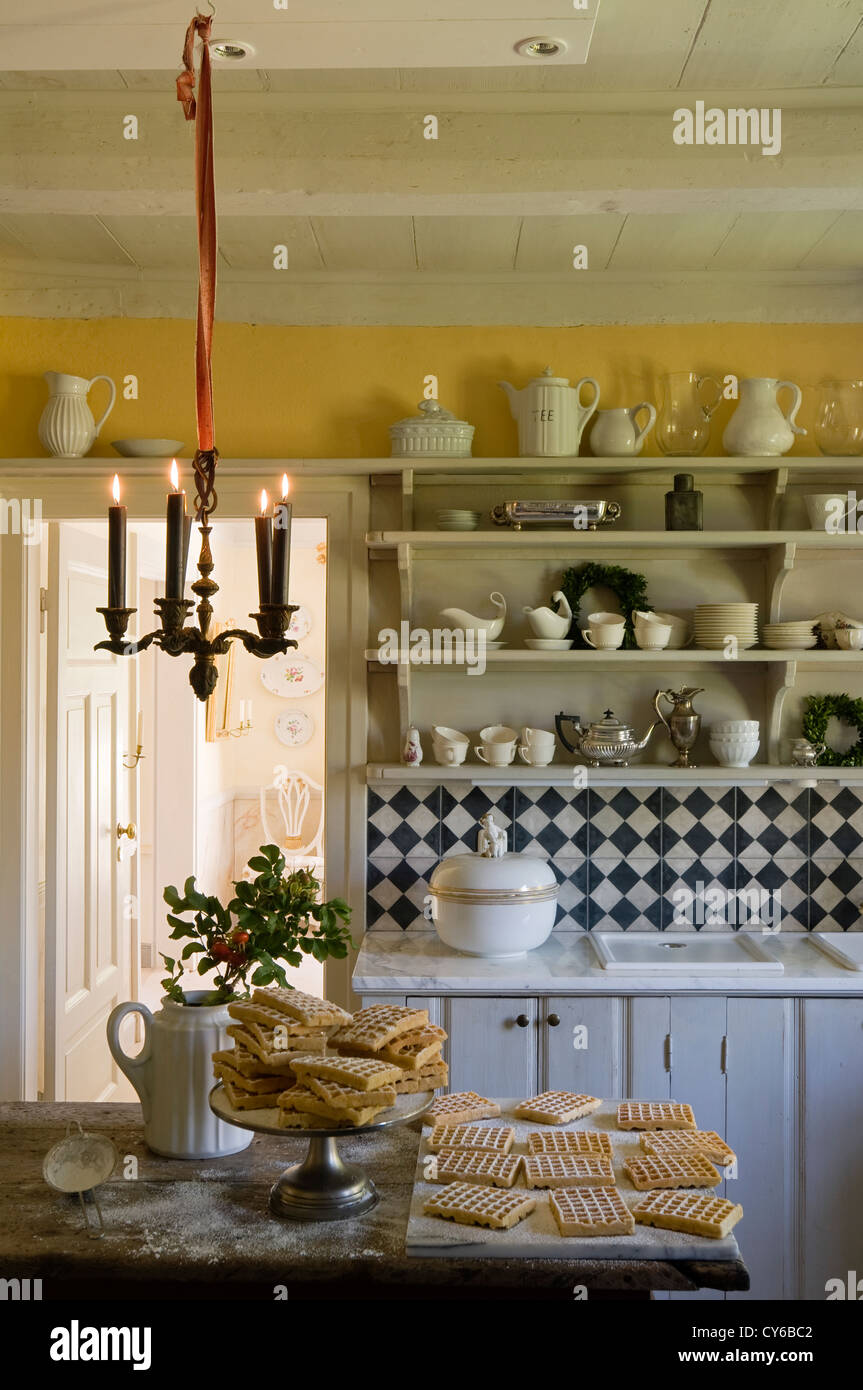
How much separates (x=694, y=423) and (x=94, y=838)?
233cm

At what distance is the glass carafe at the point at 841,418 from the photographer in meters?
3.44

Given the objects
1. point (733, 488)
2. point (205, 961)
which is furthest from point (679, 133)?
point (205, 961)

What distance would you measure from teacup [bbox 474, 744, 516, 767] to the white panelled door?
130cm

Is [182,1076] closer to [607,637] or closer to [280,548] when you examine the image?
[280,548]

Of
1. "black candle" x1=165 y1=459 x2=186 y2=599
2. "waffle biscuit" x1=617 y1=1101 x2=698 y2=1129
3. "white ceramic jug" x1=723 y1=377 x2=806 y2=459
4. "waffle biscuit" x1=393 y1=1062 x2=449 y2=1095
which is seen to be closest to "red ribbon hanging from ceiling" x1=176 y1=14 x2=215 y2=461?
"black candle" x1=165 y1=459 x2=186 y2=599

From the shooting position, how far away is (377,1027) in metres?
1.80

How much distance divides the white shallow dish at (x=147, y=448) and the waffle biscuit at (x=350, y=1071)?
2.23 metres

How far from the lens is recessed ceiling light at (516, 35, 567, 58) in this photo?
2.04m

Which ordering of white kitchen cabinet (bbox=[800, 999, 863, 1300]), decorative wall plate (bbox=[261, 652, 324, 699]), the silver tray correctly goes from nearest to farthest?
white kitchen cabinet (bbox=[800, 999, 863, 1300])
the silver tray
decorative wall plate (bbox=[261, 652, 324, 699])

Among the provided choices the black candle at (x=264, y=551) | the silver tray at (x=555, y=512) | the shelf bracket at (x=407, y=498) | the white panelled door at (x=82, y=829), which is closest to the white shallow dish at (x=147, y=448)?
the white panelled door at (x=82, y=829)

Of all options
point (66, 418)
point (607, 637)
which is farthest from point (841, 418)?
point (66, 418)

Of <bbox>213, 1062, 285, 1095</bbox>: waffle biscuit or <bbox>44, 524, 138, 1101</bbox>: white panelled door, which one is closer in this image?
<bbox>213, 1062, 285, 1095</bbox>: waffle biscuit

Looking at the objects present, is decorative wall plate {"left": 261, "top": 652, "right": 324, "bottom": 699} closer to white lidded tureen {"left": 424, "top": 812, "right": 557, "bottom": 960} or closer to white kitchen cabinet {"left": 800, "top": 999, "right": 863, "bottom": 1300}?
white lidded tureen {"left": 424, "top": 812, "right": 557, "bottom": 960}

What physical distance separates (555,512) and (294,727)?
16.5ft
